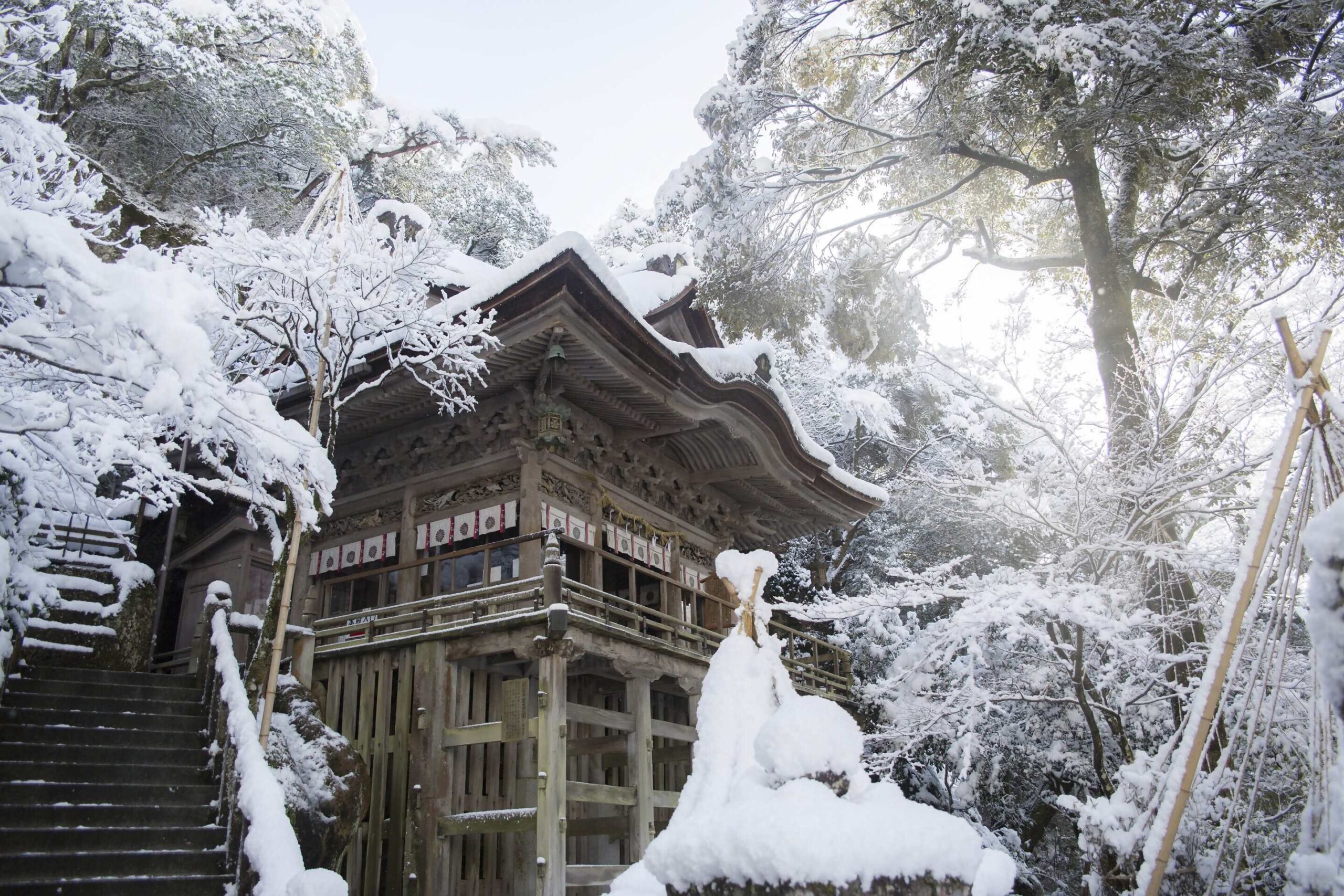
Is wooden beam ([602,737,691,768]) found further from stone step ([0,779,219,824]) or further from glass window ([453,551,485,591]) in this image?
stone step ([0,779,219,824])

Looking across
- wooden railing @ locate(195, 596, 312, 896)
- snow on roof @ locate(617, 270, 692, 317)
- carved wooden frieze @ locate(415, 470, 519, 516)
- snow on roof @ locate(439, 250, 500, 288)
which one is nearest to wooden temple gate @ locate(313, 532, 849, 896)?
carved wooden frieze @ locate(415, 470, 519, 516)

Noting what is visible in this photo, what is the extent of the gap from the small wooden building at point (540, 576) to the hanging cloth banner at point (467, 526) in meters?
0.03

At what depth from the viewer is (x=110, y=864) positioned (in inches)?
209

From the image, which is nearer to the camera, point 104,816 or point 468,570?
point 104,816

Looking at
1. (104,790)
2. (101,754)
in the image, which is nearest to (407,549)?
(101,754)

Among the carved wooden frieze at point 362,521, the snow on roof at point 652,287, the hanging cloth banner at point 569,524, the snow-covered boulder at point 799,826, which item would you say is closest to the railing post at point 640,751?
the hanging cloth banner at point 569,524

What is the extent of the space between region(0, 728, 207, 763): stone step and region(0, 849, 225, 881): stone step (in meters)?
1.03

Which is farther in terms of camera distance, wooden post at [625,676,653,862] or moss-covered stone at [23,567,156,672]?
wooden post at [625,676,653,862]

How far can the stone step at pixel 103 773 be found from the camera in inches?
232

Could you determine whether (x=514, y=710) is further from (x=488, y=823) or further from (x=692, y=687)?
(x=692, y=687)

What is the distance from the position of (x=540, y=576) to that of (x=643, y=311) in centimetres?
534

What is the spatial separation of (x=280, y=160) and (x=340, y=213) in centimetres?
1150

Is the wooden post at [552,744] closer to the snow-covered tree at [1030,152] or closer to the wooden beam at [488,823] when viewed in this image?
the wooden beam at [488,823]

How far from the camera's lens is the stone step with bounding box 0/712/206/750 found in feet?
A: 20.8
